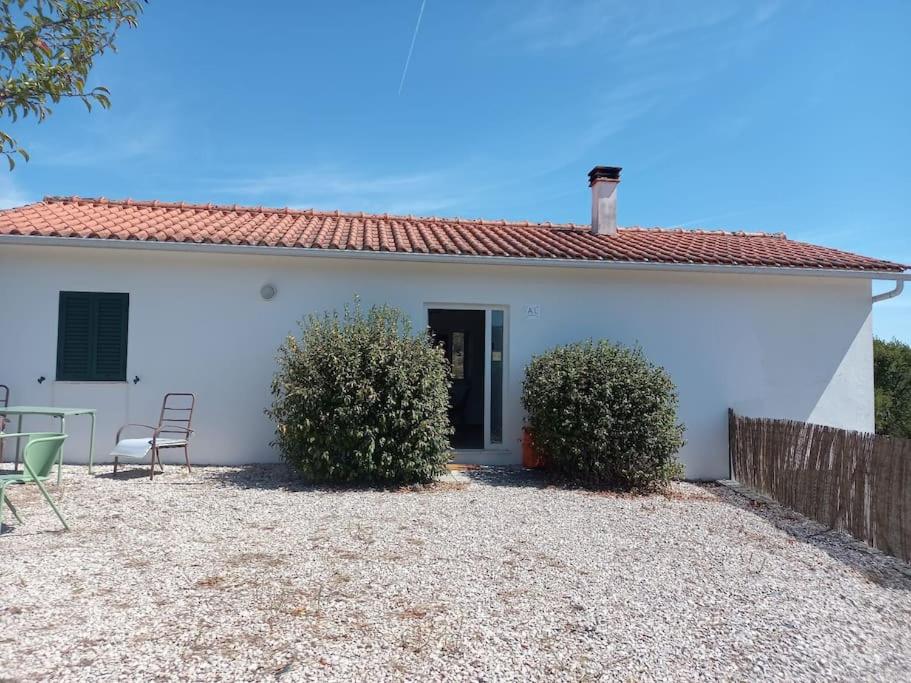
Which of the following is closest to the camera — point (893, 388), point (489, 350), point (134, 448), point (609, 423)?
point (134, 448)

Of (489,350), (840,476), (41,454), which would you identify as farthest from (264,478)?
(840,476)

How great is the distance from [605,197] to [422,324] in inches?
192

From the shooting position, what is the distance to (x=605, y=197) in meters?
11.3

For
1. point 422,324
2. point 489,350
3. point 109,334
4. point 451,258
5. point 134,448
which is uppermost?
point 451,258

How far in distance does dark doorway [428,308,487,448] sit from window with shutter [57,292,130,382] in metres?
6.29

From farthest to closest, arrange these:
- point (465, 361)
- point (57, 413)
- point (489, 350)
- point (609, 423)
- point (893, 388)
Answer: point (893, 388)
point (465, 361)
point (489, 350)
point (609, 423)
point (57, 413)

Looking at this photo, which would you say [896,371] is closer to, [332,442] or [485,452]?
[485,452]

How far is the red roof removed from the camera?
322 inches

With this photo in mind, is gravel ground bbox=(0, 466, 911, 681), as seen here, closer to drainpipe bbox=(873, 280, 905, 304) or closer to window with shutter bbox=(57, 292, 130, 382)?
window with shutter bbox=(57, 292, 130, 382)

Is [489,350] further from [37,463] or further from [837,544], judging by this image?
[37,463]

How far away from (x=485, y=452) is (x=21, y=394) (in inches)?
242

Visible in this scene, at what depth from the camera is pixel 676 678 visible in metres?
2.96

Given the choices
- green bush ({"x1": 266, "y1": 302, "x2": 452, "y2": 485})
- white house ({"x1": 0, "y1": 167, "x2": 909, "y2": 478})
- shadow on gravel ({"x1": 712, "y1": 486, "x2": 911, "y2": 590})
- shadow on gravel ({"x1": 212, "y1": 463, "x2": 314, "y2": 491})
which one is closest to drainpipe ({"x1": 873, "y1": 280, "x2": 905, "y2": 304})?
white house ({"x1": 0, "y1": 167, "x2": 909, "y2": 478})

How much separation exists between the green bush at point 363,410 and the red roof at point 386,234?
1694 mm
